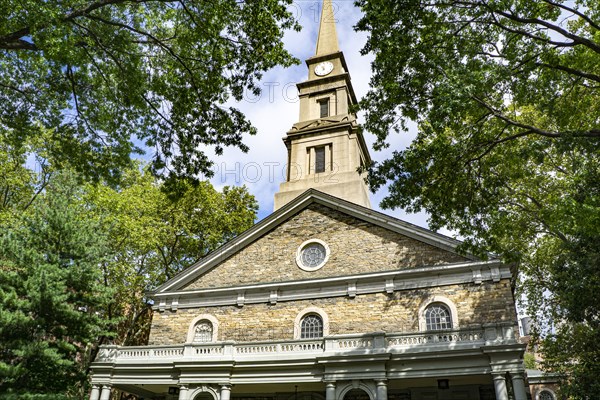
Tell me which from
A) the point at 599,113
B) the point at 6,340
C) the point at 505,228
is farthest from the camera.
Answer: the point at 6,340

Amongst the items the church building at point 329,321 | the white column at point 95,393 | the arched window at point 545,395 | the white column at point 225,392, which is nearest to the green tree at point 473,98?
the church building at point 329,321

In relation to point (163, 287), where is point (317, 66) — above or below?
above

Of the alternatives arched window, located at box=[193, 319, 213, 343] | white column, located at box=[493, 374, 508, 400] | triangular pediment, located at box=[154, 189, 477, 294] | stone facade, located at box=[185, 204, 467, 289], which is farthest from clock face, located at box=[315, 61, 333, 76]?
white column, located at box=[493, 374, 508, 400]

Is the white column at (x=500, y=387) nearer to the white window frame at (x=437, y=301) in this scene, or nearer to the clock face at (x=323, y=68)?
the white window frame at (x=437, y=301)

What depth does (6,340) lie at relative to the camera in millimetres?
17625

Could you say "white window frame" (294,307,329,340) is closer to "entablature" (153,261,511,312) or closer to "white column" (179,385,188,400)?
"entablature" (153,261,511,312)

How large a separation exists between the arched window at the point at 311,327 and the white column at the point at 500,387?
21.8 feet

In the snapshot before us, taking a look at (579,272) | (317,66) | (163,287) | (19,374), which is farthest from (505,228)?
(317,66)

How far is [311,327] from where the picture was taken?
60.4 ft

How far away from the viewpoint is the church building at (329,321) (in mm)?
15141

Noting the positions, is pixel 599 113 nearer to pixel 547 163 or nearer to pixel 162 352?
pixel 547 163

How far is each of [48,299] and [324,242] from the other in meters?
11.3

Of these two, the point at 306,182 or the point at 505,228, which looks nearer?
the point at 505,228

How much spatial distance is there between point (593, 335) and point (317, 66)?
74.3ft
